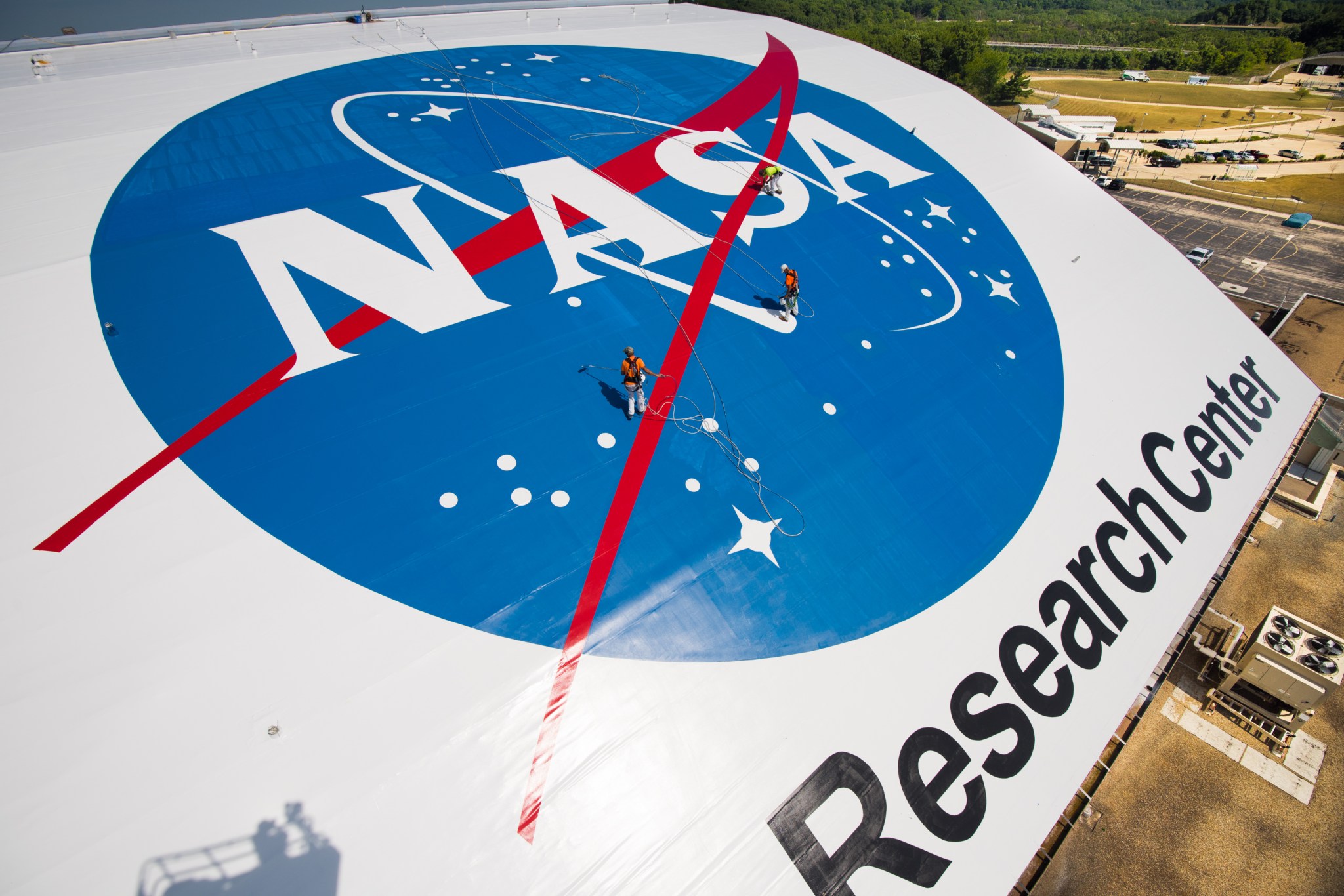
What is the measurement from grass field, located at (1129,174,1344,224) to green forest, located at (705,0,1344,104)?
2877 centimetres

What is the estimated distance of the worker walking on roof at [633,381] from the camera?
29.9ft

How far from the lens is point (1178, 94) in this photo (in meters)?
73.1

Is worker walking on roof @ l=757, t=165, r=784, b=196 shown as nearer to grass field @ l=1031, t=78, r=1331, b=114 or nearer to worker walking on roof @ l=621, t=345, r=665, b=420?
worker walking on roof @ l=621, t=345, r=665, b=420

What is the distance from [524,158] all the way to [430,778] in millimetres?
12963

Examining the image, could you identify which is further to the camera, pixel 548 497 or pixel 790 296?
pixel 790 296

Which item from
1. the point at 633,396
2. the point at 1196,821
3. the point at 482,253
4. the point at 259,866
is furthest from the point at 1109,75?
Answer: the point at 259,866

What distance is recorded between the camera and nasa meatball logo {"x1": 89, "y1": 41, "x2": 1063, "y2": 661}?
26.8 feet

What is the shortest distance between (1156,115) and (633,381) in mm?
85864

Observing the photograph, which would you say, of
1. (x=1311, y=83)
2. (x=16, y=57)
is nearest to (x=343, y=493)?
(x=16, y=57)

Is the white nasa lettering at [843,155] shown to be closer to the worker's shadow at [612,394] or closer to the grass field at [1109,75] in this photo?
the worker's shadow at [612,394]

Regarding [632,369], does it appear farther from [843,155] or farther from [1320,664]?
[1320,664]

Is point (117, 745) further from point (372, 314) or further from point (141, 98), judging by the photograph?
point (141, 98)

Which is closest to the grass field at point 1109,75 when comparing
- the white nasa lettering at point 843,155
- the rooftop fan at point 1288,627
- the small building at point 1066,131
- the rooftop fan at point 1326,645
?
the small building at point 1066,131

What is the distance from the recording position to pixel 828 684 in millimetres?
8172
